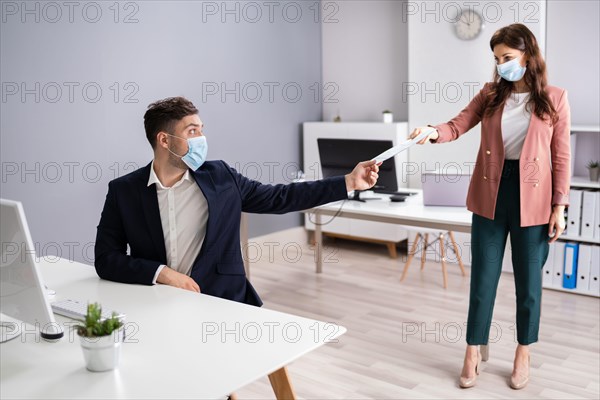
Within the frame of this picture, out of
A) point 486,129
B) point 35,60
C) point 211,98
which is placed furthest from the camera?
point 211,98

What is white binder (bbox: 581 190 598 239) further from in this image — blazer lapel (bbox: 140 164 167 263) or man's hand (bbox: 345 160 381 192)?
blazer lapel (bbox: 140 164 167 263)

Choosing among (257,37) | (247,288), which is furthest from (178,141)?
(257,37)

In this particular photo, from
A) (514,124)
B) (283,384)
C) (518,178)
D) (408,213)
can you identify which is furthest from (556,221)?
(283,384)

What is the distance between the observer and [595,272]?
179 inches

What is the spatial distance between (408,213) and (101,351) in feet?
8.55

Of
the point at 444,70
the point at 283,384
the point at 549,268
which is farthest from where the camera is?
the point at 444,70

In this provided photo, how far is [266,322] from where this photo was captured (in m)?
1.93

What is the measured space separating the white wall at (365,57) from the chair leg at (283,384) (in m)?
3.95

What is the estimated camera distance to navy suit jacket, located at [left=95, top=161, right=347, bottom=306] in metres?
2.40

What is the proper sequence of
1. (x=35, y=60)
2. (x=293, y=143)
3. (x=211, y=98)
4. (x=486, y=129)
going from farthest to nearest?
(x=293, y=143) < (x=211, y=98) < (x=35, y=60) < (x=486, y=129)

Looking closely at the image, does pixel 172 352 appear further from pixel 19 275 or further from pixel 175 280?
pixel 175 280

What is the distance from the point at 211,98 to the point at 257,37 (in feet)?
2.37

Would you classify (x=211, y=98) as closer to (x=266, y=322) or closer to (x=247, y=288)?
(x=247, y=288)

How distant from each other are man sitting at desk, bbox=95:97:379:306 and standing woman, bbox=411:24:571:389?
3.00ft
